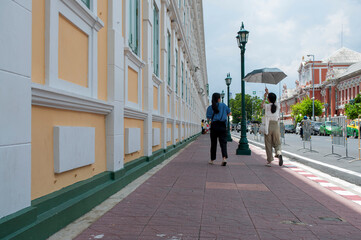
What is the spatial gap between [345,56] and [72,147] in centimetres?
9437

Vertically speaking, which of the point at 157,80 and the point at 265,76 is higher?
the point at 265,76

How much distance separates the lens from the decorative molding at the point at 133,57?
245 inches

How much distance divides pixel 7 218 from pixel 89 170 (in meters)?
1.98

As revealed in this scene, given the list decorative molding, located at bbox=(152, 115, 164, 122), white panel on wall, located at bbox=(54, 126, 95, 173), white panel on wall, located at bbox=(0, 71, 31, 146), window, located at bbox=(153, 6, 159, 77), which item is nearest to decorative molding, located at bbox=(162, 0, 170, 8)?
window, located at bbox=(153, 6, 159, 77)

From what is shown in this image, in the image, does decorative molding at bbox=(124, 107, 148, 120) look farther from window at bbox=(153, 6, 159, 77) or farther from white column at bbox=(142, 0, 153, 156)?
window at bbox=(153, 6, 159, 77)

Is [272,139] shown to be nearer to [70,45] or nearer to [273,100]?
[273,100]

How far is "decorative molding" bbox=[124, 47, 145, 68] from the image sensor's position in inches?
245

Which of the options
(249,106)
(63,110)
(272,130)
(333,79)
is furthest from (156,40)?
(249,106)

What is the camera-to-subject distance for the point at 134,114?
22.6 feet

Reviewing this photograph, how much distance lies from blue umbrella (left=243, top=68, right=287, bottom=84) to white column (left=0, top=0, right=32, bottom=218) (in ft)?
34.1

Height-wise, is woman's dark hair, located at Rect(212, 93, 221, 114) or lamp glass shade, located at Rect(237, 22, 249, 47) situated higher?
lamp glass shade, located at Rect(237, 22, 249, 47)

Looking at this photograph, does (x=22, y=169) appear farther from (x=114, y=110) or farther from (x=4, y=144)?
(x=114, y=110)

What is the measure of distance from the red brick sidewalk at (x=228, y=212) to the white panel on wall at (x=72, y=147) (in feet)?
2.34

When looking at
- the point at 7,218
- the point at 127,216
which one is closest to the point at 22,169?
the point at 7,218
